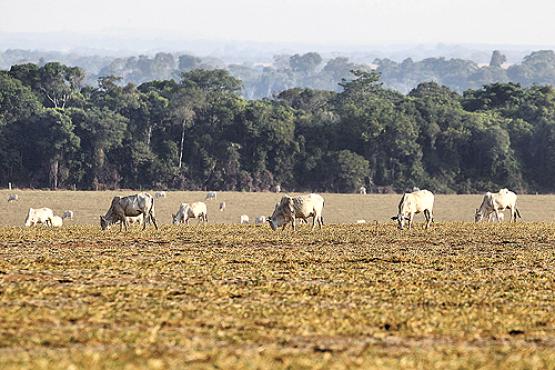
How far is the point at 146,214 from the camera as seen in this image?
34.9m

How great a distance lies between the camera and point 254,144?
75.9m

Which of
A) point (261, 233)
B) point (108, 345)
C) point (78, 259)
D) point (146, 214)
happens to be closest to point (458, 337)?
point (108, 345)

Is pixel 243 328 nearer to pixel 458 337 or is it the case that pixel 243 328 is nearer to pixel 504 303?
pixel 458 337

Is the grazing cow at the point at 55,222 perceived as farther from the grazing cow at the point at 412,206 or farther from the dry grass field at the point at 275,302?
the grazing cow at the point at 412,206

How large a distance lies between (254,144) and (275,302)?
59.0m

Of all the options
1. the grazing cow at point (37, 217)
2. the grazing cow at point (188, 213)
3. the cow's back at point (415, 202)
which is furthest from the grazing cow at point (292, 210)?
the grazing cow at point (37, 217)

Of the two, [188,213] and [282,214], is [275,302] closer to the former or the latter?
[282,214]

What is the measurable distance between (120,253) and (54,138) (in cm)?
4717

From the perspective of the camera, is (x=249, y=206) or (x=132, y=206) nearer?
(x=132, y=206)

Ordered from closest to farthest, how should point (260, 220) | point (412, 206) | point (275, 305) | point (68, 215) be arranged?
point (275, 305) < point (412, 206) < point (68, 215) < point (260, 220)

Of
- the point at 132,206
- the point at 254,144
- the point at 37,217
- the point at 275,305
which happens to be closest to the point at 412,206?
the point at 132,206

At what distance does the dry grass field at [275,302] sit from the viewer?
13.0 m

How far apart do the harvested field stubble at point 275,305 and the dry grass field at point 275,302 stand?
0.03m

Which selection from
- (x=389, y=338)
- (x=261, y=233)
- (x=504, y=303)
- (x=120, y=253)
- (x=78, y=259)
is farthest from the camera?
(x=261, y=233)
